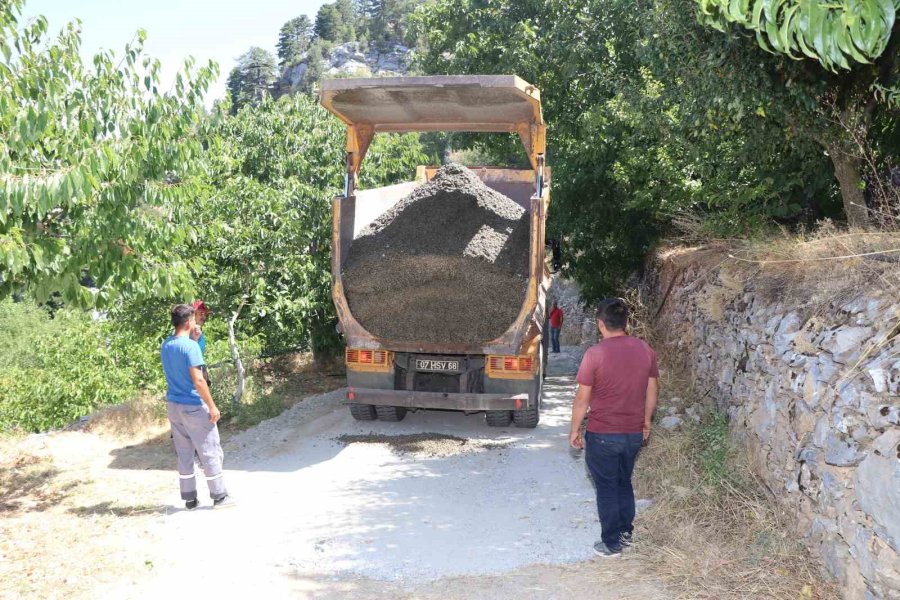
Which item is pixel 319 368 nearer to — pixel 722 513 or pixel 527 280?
pixel 527 280

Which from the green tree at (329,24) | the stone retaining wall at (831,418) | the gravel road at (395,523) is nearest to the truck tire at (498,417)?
the gravel road at (395,523)

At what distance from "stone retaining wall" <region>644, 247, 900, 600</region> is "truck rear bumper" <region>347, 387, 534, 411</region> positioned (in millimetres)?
2114

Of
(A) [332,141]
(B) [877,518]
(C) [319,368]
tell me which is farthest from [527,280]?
(C) [319,368]

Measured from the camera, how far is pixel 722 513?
4.91 m

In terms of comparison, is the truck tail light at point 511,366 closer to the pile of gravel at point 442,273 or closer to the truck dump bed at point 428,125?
the truck dump bed at point 428,125

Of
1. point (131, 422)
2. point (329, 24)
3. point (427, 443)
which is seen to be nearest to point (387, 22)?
point (329, 24)

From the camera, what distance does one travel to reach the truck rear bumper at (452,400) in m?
7.50

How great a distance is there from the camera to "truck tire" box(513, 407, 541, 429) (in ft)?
26.1

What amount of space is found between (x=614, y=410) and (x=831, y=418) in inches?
48.5

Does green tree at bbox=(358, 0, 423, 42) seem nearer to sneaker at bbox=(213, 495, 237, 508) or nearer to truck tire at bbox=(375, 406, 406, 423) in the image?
truck tire at bbox=(375, 406, 406, 423)

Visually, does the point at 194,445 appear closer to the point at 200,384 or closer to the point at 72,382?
the point at 200,384

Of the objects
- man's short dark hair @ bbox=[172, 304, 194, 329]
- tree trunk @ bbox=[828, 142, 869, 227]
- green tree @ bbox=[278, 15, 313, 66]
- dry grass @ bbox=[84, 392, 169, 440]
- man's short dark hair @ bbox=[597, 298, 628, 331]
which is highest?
green tree @ bbox=[278, 15, 313, 66]

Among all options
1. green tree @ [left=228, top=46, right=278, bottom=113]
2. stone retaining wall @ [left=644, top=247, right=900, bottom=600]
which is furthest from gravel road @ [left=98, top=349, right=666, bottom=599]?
green tree @ [left=228, top=46, right=278, bottom=113]

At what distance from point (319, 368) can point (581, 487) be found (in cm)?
794
